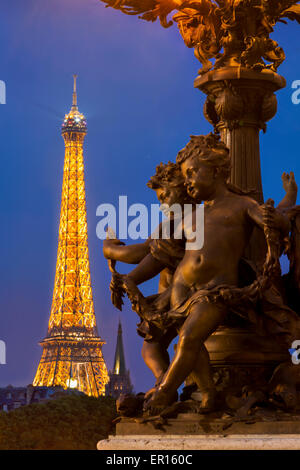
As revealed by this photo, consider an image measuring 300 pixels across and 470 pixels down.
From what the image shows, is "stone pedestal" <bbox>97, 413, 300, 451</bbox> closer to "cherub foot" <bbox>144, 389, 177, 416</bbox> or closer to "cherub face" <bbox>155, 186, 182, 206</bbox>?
"cherub foot" <bbox>144, 389, 177, 416</bbox>

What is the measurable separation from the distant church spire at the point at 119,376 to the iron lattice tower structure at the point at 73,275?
121cm

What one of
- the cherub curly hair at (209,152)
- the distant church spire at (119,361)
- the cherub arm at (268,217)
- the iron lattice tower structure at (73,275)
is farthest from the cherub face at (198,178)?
the iron lattice tower structure at (73,275)

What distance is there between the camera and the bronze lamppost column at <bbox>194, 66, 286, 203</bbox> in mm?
11398

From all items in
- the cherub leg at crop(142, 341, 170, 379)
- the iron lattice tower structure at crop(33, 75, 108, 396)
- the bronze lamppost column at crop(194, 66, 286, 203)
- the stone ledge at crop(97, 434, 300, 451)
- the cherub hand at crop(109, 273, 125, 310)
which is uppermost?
the iron lattice tower structure at crop(33, 75, 108, 396)

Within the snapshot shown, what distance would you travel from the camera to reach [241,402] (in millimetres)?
9945

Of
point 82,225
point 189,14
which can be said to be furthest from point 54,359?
point 189,14

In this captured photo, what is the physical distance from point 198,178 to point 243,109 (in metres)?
1.62

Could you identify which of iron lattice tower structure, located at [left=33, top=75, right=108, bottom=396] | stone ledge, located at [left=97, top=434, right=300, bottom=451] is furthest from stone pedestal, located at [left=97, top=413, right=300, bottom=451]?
iron lattice tower structure, located at [left=33, top=75, right=108, bottom=396]

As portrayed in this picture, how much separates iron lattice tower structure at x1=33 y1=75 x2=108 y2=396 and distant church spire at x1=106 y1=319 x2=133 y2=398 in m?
1.21

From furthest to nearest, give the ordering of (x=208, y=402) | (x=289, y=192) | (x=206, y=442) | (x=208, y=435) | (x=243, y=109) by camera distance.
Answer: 1. (x=243, y=109)
2. (x=289, y=192)
3. (x=208, y=402)
4. (x=208, y=435)
5. (x=206, y=442)

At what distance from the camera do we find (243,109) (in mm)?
11461

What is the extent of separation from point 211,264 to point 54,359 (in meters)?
58.0

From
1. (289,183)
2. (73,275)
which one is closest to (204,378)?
(289,183)

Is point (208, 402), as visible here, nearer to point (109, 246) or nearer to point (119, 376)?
point (109, 246)
